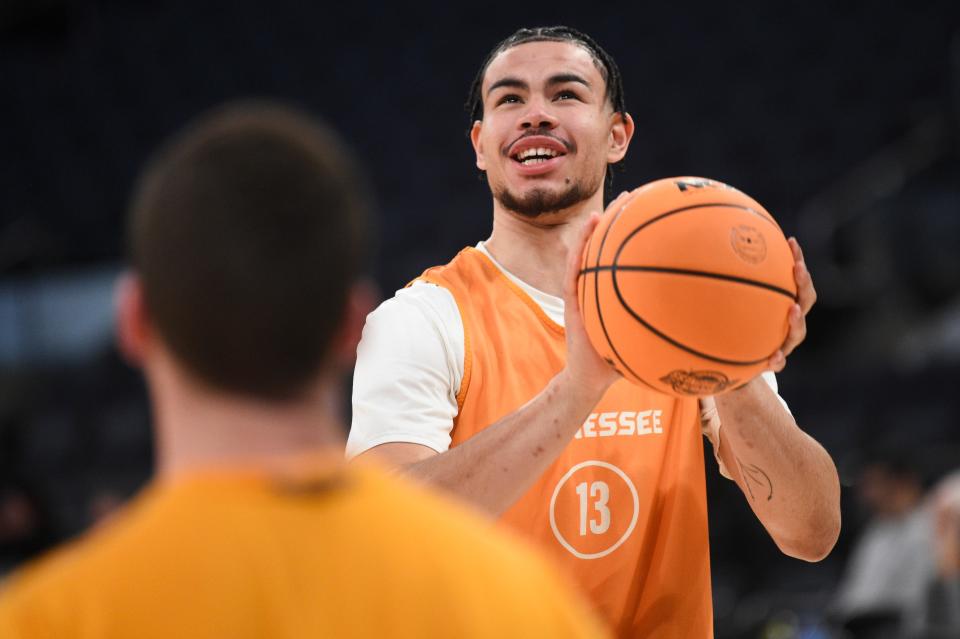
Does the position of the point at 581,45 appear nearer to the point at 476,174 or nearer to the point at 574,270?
the point at 574,270

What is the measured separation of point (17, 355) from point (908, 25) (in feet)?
27.6

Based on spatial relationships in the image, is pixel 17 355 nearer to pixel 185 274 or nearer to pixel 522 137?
pixel 522 137

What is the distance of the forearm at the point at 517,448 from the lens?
2.57 m

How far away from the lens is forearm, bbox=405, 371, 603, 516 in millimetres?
2572

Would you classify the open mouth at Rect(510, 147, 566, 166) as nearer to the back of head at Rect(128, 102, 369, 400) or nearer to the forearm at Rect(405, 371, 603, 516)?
the forearm at Rect(405, 371, 603, 516)

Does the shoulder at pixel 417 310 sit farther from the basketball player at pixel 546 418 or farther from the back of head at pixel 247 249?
the back of head at pixel 247 249

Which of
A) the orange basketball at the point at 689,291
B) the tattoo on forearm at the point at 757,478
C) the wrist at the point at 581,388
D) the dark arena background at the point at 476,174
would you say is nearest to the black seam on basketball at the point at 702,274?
the orange basketball at the point at 689,291

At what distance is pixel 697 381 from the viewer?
8.02 ft

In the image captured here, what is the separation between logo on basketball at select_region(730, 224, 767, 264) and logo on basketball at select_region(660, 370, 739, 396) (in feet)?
0.75

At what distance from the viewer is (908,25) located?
38.9 feet

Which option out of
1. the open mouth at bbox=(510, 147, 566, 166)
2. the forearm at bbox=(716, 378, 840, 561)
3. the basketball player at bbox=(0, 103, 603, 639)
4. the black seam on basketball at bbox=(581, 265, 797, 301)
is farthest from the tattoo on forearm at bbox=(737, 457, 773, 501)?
the basketball player at bbox=(0, 103, 603, 639)

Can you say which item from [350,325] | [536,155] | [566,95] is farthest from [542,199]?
[350,325]

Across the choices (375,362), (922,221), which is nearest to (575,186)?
(375,362)

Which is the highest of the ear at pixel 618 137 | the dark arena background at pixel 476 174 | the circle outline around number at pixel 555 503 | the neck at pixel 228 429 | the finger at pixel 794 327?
the dark arena background at pixel 476 174
